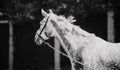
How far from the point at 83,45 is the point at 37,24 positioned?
25.5 ft

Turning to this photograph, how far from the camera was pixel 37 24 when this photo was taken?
496 inches

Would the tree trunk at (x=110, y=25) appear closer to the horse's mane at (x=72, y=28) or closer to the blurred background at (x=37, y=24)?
the blurred background at (x=37, y=24)

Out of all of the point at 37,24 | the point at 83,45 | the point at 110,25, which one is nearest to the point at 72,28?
the point at 83,45

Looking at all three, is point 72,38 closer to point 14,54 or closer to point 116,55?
point 116,55

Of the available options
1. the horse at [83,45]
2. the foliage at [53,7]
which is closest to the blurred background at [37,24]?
the foliage at [53,7]

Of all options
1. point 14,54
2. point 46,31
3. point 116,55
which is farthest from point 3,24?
point 116,55

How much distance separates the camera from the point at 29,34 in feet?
43.4

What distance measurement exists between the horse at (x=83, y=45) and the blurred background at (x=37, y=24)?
134 inches

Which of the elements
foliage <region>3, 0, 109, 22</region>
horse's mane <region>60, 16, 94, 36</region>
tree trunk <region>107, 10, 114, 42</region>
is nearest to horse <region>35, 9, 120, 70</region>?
horse's mane <region>60, 16, 94, 36</region>

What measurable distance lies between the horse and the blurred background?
11.1 feet

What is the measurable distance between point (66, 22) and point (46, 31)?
45cm

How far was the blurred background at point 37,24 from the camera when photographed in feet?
28.9

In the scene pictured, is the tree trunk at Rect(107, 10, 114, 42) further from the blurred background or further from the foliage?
the foliage

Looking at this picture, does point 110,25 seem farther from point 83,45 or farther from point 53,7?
point 83,45
